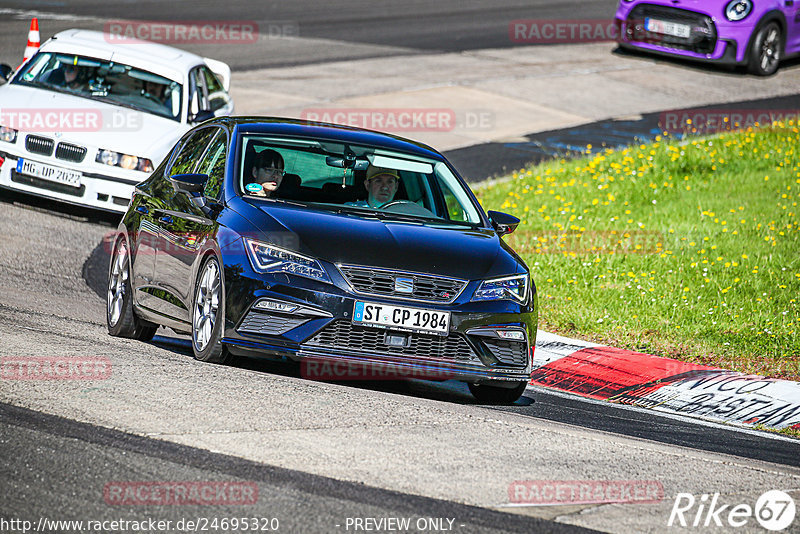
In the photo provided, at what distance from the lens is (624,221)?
46.8 ft

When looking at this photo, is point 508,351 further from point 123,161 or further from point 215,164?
point 123,161

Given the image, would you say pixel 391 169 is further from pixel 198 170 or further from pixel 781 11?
pixel 781 11

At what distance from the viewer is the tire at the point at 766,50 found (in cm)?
2348

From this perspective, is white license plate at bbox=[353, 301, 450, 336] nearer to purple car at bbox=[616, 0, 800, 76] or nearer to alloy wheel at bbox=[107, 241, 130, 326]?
alloy wheel at bbox=[107, 241, 130, 326]

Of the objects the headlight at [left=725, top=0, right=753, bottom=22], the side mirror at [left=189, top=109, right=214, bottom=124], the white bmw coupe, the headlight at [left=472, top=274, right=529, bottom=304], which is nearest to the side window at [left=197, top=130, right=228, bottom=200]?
the headlight at [left=472, top=274, right=529, bottom=304]

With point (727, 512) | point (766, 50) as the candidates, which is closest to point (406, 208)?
point (727, 512)

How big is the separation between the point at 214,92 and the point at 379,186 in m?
7.14

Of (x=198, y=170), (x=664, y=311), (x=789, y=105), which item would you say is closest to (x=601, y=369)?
(x=664, y=311)

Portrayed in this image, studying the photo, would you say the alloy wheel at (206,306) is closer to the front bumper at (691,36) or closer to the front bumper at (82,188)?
the front bumper at (82,188)

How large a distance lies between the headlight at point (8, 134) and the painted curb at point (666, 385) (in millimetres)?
Answer: 6112

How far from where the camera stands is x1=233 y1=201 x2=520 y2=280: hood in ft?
24.0

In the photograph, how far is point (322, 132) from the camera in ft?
28.8

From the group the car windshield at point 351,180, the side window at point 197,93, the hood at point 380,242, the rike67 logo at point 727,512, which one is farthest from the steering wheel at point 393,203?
Result: the side window at point 197,93

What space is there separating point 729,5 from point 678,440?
1671 cm
